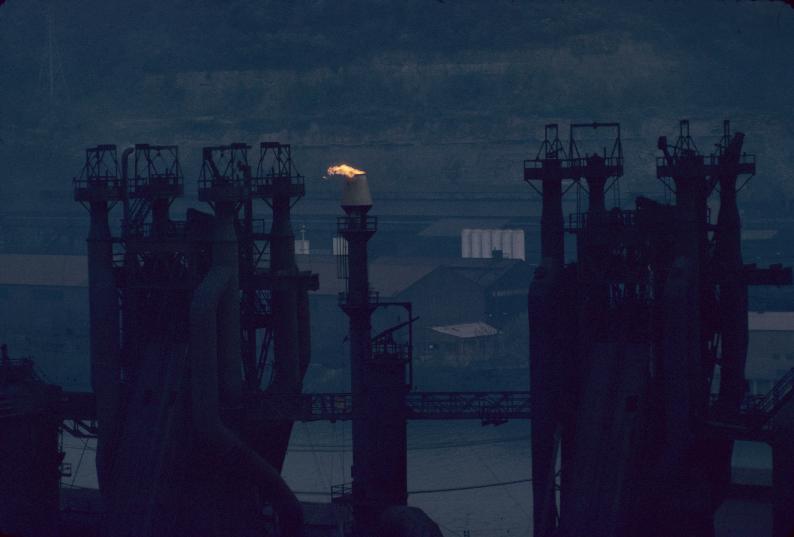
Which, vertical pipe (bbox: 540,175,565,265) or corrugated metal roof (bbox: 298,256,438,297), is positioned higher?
vertical pipe (bbox: 540,175,565,265)

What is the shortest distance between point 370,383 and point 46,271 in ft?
170

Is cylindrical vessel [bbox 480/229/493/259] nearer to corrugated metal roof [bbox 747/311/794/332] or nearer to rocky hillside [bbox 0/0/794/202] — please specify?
rocky hillside [bbox 0/0/794/202]

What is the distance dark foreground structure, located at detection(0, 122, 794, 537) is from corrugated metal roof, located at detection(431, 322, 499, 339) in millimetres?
35501

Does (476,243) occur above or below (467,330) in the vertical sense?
above

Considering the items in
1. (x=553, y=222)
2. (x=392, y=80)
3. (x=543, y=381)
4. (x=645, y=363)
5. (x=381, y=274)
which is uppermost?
(x=392, y=80)

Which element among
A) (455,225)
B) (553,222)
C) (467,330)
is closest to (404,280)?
(467,330)

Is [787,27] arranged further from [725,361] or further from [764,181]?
[725,361]

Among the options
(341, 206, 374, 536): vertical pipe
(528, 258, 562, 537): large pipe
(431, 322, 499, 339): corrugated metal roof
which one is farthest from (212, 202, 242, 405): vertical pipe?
(431, 322, 499, 339): corrugated metal roof

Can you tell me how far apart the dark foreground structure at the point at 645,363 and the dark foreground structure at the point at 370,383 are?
41mm

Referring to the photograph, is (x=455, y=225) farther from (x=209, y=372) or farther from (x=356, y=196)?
(x=209, y=372)

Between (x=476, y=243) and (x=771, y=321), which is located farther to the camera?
(x=476, y=243)

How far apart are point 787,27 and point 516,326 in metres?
72.2

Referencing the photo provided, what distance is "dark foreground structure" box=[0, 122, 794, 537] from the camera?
28.4 metres

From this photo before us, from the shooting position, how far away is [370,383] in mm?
31391
